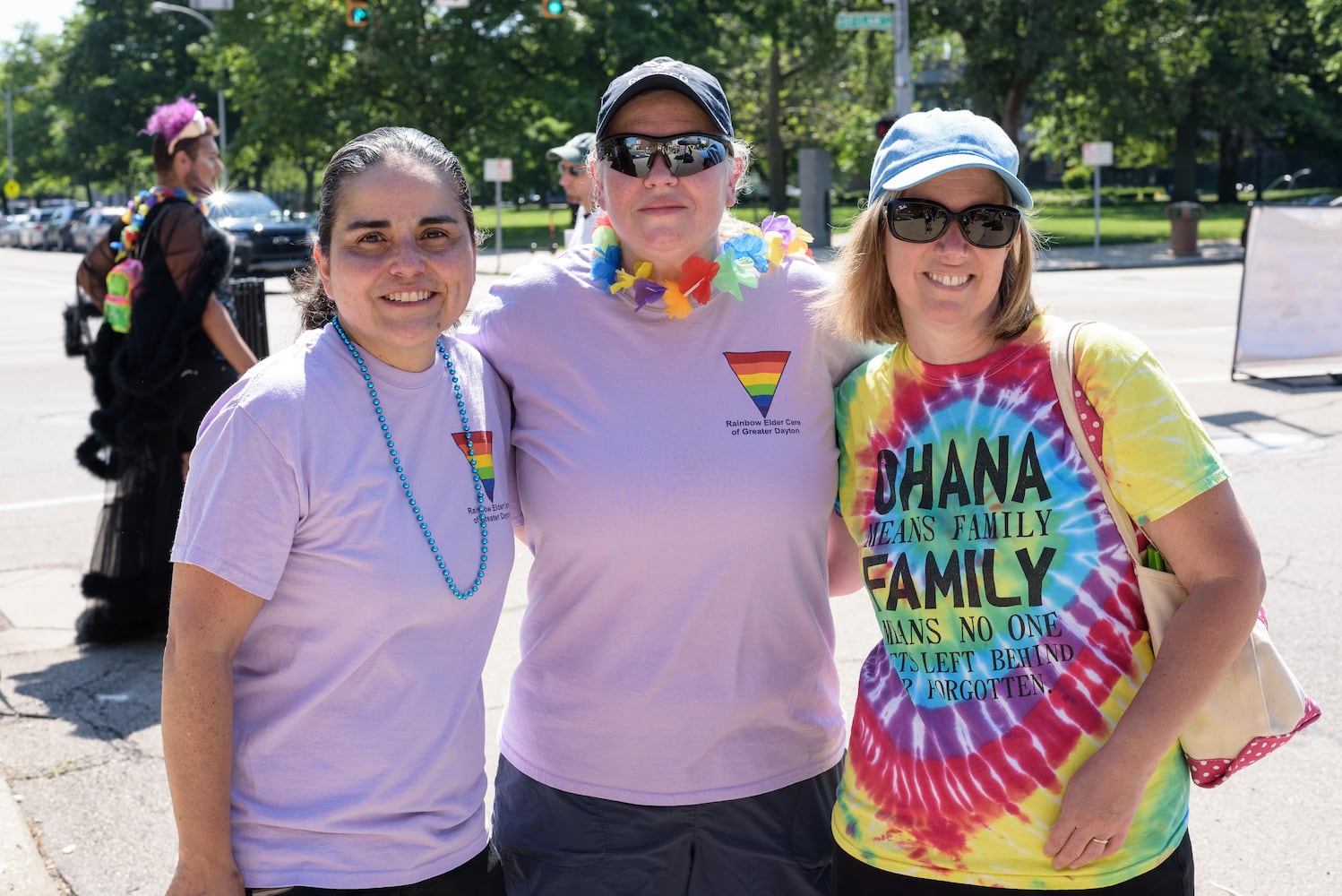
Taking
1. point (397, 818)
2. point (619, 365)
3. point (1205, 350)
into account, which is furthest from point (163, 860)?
point (1205, 350)

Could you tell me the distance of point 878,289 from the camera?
2.24 m

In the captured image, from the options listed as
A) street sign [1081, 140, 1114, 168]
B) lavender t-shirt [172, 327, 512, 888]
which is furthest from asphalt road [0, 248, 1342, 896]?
street sign [1081, 140, 1114, 168]

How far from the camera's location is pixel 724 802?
7.55 ft

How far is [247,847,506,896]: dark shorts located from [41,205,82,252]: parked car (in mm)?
47542

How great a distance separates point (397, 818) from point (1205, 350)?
12.6 m

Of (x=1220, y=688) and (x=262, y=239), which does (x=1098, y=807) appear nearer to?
(x=1220, y=688)

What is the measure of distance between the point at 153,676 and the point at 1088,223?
→ 1379 inches

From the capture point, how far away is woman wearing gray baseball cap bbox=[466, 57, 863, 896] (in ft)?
7.45

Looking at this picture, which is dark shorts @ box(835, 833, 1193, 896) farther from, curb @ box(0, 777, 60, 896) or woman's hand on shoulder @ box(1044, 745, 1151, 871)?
curb @ box(0, 777, 60, 896)

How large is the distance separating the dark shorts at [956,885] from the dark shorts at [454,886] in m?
0.59

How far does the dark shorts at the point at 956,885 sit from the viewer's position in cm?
189

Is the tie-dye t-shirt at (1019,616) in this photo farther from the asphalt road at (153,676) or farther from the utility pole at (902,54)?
Result: the utility pole at (902,54)

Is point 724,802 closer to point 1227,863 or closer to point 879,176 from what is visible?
point 879,176

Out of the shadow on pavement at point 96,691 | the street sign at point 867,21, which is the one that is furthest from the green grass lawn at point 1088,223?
the shadow on pavement at point 96,691
